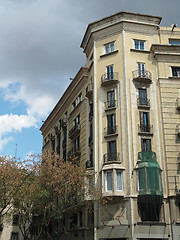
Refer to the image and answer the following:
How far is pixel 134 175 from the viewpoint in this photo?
30.1 metres

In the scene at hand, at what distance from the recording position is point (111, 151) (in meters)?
32.2

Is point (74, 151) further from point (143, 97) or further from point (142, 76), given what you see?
point (142, 76)

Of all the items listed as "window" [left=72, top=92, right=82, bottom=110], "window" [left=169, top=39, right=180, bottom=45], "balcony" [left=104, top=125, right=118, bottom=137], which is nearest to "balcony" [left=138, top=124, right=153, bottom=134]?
"balcony" [left=104, top=125, right=118, bottom=137]

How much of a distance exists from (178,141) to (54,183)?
12.9 m

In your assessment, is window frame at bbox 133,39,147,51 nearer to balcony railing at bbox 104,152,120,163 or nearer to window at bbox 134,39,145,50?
window at bbox 134,39,145,50

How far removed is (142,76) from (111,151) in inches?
342

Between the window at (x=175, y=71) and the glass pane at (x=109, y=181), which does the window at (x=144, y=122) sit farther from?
the window at (x=175, y=71)

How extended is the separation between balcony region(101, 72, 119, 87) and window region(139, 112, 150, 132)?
4585 mm

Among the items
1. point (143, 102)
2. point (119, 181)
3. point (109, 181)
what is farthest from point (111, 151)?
point (143, 102)

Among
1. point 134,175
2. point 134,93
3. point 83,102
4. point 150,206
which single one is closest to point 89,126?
point 83,102

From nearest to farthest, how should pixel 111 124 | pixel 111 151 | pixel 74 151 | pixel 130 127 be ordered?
pixel 130 127
pixel 111 151
pixel 111 124
pixel 74 151

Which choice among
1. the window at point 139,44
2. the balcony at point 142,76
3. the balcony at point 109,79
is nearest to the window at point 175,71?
the balcony at point 142,76

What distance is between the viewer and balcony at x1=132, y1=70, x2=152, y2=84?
→ 33.8m

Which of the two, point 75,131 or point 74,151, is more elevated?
point 75,131
